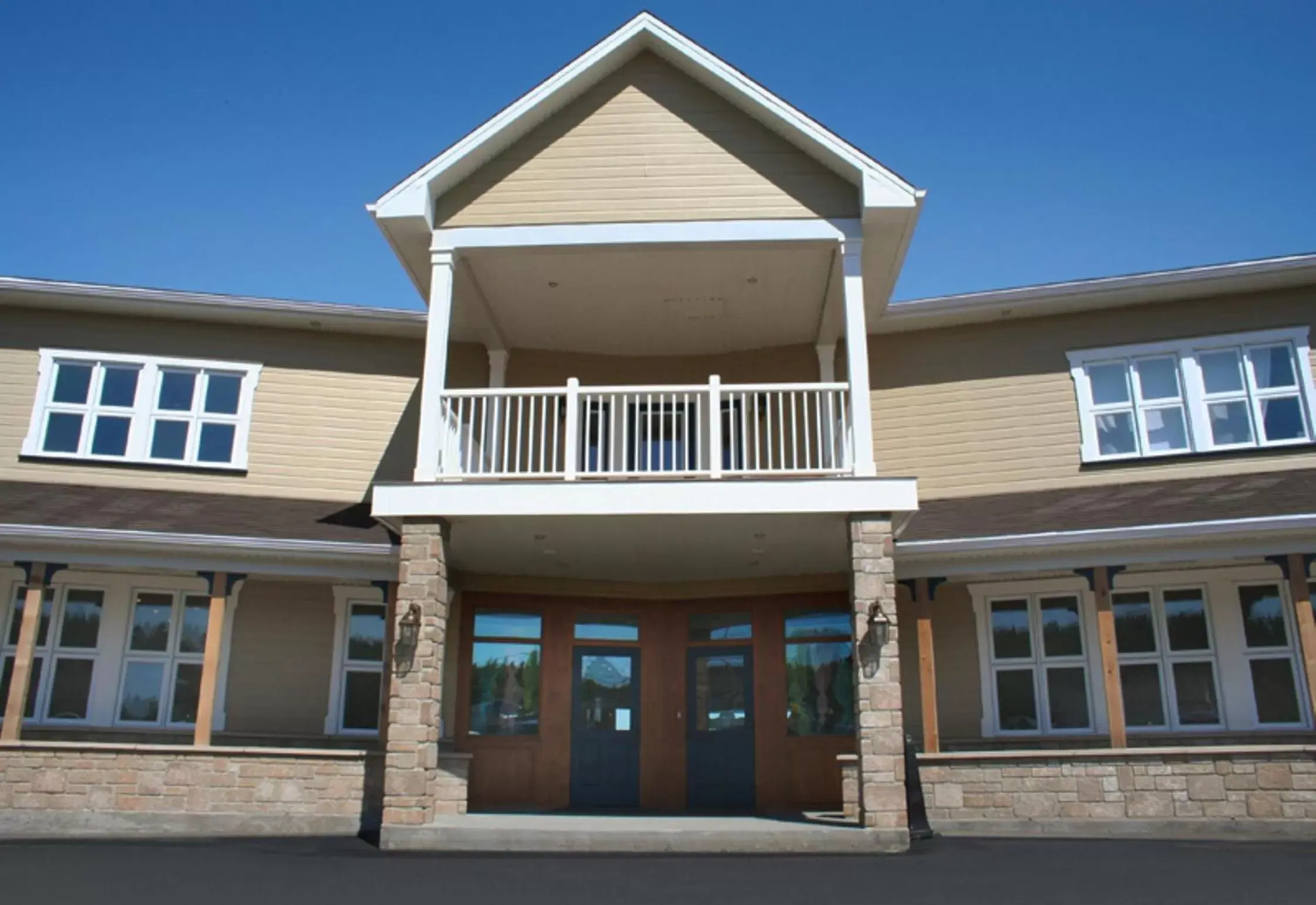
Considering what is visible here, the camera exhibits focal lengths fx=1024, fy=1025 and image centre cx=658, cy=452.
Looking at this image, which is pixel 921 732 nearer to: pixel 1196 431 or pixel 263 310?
pixel 1196 431

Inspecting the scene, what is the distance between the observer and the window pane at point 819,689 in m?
13.4

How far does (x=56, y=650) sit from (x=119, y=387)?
141 inches

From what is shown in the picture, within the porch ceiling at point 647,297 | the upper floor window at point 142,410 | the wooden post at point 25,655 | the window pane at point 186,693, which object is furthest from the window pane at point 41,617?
the porch ceiling at point 647,297

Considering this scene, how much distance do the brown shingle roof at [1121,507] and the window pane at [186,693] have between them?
9.17m

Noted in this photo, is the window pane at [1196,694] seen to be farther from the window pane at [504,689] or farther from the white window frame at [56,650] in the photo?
the white window frame at [56,650]

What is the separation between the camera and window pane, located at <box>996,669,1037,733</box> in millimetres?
12664

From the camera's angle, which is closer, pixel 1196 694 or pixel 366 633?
pixel 1196 694

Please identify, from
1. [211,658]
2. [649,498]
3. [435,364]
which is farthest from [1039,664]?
[211,658]

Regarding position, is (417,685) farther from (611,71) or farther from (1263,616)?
(1263,616)

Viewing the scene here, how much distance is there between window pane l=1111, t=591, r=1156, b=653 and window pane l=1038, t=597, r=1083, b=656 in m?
0.45

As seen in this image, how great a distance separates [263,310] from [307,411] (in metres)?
1.50

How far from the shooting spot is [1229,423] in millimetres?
13008

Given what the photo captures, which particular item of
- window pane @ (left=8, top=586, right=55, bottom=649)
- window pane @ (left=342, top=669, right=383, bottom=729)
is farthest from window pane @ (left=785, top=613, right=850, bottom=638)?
window pane @ (left=8, top=586, right=55, bottom=649)

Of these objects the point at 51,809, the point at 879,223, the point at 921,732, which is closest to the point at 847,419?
the point at 879,223
